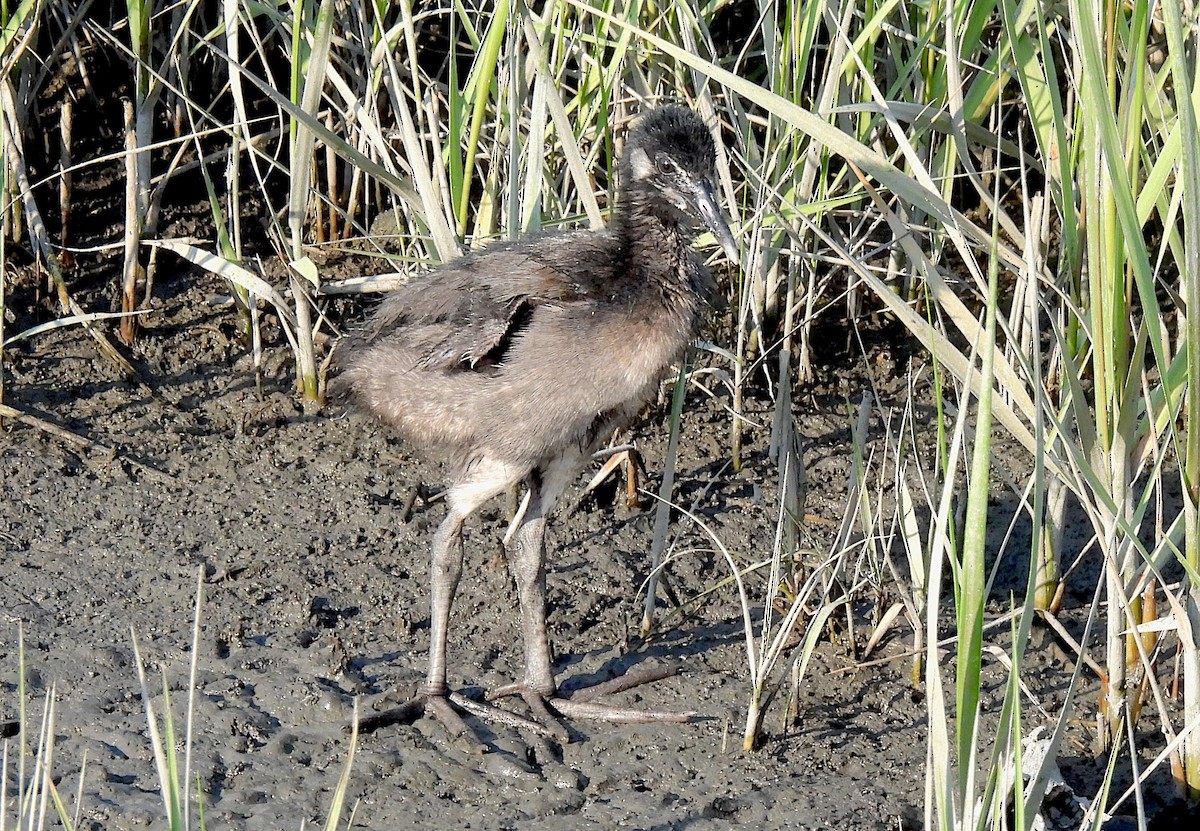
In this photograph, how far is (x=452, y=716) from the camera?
4223 millimetres

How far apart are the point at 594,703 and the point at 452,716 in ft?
1.43

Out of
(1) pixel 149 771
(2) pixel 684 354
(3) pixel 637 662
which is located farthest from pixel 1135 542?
(1) pixel 149 771

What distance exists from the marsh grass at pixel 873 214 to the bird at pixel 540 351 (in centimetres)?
23

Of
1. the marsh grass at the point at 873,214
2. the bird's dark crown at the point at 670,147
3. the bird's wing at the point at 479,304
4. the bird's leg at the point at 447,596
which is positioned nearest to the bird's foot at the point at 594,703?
the bird's leg at the point at 447,596

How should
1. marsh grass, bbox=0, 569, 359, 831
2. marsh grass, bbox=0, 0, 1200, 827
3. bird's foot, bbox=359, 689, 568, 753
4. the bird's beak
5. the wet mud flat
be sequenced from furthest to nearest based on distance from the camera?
bird's foot, bbox=359, 689, 568, 753
the bird's beak
the wet mud flat
marsh grass, bbox=0, 0, 1200, 827
marsh grass, bbox=0, 569, 359, 831

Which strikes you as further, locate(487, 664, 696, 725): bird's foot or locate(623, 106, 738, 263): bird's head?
locate(487, 664, 696, 725): bird's foot

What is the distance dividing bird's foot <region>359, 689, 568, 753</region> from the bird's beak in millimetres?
1435

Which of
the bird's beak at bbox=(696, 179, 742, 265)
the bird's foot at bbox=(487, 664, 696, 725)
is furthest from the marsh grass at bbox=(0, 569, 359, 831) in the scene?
the bird's beak at bbox=(696, 179, 742, 265)

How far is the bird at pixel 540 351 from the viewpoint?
4.04m

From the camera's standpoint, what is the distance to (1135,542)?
10.6ft

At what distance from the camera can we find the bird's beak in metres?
4.09

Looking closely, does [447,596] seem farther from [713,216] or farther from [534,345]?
[713,216]

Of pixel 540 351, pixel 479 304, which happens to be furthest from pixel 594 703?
pixel 479 304

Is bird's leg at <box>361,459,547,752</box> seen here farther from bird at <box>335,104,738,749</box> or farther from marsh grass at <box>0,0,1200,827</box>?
marsh grass at <box>0,0,1200,827</box>
